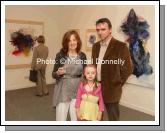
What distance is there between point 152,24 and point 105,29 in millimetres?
260

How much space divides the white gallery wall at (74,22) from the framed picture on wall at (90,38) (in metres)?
0.02

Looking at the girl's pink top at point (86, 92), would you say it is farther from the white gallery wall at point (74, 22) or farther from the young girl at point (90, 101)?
the white gallery wall at point (74, 22)

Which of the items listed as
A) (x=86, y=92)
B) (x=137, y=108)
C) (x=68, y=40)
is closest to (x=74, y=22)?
(x=68, y=40)

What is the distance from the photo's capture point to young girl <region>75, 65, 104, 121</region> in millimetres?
1438

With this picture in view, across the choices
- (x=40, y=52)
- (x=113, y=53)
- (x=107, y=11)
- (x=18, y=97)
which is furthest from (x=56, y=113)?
(x=107, y=11)

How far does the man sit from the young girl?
0.12ft

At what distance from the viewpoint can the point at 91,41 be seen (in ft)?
4.72

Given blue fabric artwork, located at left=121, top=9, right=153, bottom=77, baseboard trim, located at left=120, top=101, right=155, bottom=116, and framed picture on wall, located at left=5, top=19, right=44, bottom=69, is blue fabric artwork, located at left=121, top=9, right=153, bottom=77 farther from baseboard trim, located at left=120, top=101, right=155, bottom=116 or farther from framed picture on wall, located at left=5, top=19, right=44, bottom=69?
framed picture on wall, located at left=5, top=19, right=44, bottom=69

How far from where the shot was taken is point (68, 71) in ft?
4.74

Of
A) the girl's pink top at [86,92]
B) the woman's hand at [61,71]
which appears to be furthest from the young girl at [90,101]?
the woman's hand at [61,71]

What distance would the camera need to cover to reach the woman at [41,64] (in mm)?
1431

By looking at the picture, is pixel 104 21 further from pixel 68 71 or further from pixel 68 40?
pixel 68 71

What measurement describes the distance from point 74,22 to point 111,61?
0.99ft

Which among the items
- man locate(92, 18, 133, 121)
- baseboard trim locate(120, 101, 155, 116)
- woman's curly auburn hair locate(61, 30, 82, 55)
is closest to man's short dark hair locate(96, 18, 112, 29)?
man locate(92, 18, 133, 121)
